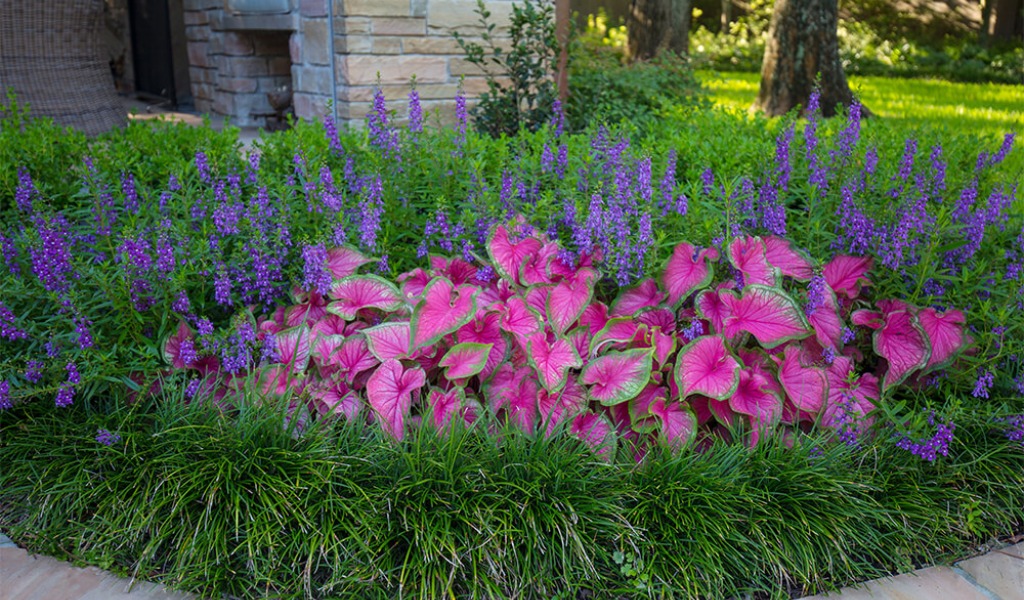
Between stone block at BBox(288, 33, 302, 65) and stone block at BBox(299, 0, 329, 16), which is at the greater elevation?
stone block at BBox(299, 0, 329, 16)

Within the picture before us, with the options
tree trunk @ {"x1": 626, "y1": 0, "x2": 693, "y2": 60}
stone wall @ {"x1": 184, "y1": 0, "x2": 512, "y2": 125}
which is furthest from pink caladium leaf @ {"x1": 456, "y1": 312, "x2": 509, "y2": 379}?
tree trunk @ {"x1": 626, "y1": 0, "x2": 693, "y2": 60}

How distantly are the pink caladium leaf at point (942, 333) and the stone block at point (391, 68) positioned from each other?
12.2 ft

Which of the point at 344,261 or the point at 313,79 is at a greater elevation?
the point at 313,79

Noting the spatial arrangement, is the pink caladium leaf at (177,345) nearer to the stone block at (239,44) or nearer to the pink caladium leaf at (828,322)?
the pink caladium leaf at (828,322)

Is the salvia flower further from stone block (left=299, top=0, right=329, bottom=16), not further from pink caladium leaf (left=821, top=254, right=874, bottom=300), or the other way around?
stone block (left=299, top=0, right=329, bottom=16)

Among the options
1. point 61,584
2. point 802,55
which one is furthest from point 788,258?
point 802,55

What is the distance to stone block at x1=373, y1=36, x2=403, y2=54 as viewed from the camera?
17.9ft

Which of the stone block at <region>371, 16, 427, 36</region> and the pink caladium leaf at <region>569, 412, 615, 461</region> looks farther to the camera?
the stone block at <region>371, 16, 427, 36</region>

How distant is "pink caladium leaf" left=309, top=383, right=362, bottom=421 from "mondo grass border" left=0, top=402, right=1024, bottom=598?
0.08 metres

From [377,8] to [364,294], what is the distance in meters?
3.27

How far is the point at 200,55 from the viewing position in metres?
7.70

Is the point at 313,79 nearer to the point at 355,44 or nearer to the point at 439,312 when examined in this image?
the point at 355,44

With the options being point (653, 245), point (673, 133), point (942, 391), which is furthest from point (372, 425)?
point (673, 133)

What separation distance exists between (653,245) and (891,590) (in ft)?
3.80
